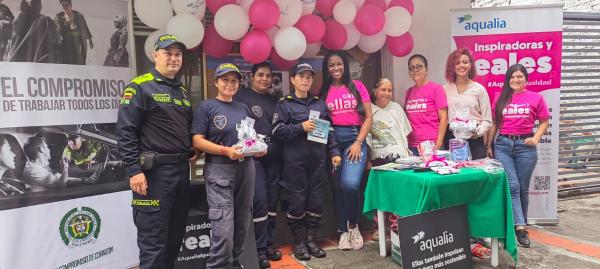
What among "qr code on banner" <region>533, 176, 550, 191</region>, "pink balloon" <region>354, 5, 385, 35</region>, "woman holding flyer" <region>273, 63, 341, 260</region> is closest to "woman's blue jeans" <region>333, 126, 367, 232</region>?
"woman holding flyer" <region>273, 63, 341, 260</region>

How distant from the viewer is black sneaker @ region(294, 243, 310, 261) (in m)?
3.57

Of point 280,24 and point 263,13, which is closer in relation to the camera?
point 263,13

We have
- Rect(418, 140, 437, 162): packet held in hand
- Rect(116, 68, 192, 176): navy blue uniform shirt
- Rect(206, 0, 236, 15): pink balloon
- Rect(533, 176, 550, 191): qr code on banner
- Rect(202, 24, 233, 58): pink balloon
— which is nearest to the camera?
Rect(116, 68, 192, 176): navy blue uniform shirt

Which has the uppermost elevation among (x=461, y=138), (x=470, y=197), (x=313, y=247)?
(x=461, y=138)

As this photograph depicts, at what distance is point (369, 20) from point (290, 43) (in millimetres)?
892

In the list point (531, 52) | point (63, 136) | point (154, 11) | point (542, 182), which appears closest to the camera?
point (63, 136)

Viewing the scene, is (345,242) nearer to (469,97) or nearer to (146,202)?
(469,97)

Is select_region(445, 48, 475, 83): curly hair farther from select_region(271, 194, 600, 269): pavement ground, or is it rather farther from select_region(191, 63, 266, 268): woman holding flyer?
select_region(191, 63, 266, 268): woman holding flyer

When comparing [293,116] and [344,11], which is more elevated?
[344,11]

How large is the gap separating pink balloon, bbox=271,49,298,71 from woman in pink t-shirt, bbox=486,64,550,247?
6.85 feet

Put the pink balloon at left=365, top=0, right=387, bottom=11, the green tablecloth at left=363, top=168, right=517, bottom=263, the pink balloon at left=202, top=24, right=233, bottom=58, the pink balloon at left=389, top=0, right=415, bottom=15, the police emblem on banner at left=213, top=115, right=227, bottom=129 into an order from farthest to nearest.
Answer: the pink balloon at left=389, top=0, right=415, bottom=15
the pink balloon at left=365, top=0, right=387, bottom=11
the pink balloon at left=202, top=24, right=233, bottom=58
the green tablecloth at left=363, top=168, right=517, bottom=263
the police emblem on banner at left=213, top=115, right=227, bottom=129

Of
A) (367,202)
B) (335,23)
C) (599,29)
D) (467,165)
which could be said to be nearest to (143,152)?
(367,202)

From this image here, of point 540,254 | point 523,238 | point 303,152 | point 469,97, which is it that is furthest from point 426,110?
point 540,254

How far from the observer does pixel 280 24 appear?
3.55 metres
